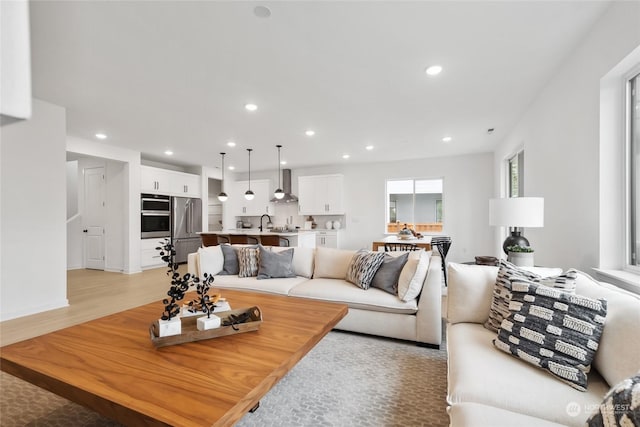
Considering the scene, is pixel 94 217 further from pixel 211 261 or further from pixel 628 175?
pixel 628 175

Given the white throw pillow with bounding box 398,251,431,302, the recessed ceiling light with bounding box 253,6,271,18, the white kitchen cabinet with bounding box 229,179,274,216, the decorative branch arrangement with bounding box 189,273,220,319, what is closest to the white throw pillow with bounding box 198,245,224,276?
the decorative branch arrangement with bounding box 189,273,220,319

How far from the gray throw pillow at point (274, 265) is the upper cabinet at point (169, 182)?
4299 mm

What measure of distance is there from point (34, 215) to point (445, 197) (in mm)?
7108

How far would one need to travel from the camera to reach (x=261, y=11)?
2162mm

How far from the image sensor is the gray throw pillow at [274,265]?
3.53 m

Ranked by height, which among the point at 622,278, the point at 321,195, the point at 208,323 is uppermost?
the point at 321,195

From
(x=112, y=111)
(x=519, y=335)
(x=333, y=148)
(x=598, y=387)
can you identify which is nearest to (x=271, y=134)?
(x=333, y=148)

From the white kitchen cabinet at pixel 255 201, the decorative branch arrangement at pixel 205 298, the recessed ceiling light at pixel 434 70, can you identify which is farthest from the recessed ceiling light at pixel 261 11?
the white kitchen cabinet at pixel 255 201

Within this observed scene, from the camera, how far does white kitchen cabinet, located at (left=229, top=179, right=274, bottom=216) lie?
28.1 feet

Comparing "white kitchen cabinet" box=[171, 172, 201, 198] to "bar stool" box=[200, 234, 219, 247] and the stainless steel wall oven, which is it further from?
"bar stool" box=[200, 234, 219, 247]

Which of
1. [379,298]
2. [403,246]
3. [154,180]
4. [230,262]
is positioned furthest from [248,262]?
[154,180]

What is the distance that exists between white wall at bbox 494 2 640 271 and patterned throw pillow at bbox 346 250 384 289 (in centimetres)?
164

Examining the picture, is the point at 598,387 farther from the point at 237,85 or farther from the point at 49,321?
the point at 49,321

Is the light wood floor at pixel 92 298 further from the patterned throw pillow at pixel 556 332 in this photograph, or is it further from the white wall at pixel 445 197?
the white wall at pixel 445 197
